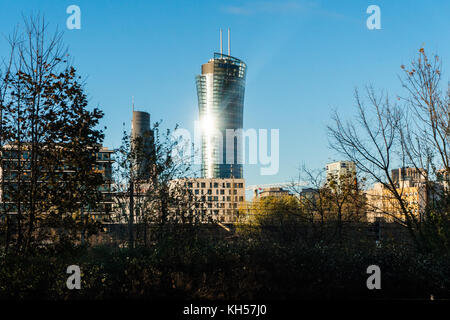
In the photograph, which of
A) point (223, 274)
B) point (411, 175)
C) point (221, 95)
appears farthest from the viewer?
point (221, 95)

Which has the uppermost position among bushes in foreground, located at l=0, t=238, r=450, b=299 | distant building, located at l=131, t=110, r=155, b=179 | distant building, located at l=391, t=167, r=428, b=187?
distant building, located at l=131, t=110, r=155, b=179

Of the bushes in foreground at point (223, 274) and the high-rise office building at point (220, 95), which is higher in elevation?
the high-rise office building at point (220, 95)

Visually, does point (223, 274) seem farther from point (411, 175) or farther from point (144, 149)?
point (411, 175)

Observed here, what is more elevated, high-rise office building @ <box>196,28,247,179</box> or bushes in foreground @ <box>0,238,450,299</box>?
high-rise office building @ <box>196,28,247,179</box>

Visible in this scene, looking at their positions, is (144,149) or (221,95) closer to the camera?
(144,149)

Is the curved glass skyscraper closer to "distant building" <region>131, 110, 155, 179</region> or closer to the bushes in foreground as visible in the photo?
"distant building" <region>131, 110, 155, 179</region>

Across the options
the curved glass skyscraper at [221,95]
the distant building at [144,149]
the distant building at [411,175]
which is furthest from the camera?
the curved glass skyscraper at [221,95]

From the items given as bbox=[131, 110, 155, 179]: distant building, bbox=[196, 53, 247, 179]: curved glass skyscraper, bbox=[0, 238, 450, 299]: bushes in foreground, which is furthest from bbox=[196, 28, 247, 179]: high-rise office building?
bbox=[0, 238, 450, 299]: bushes in foreground

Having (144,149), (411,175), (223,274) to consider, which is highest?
(144,149)

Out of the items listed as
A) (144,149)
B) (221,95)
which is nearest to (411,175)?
(144,149)

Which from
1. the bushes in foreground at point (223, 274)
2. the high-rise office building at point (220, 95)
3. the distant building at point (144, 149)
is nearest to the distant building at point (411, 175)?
the bushes in foreground at point (223, 274)

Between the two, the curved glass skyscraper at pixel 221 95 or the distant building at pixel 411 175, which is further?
the curved glass skyscraper at pixel 221 95

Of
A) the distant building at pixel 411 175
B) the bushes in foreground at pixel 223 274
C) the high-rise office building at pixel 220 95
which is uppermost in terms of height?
the high-rise office building at pixel 220 95

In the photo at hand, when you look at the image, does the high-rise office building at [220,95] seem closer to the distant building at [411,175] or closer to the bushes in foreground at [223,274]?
the distant building at [411,175]
